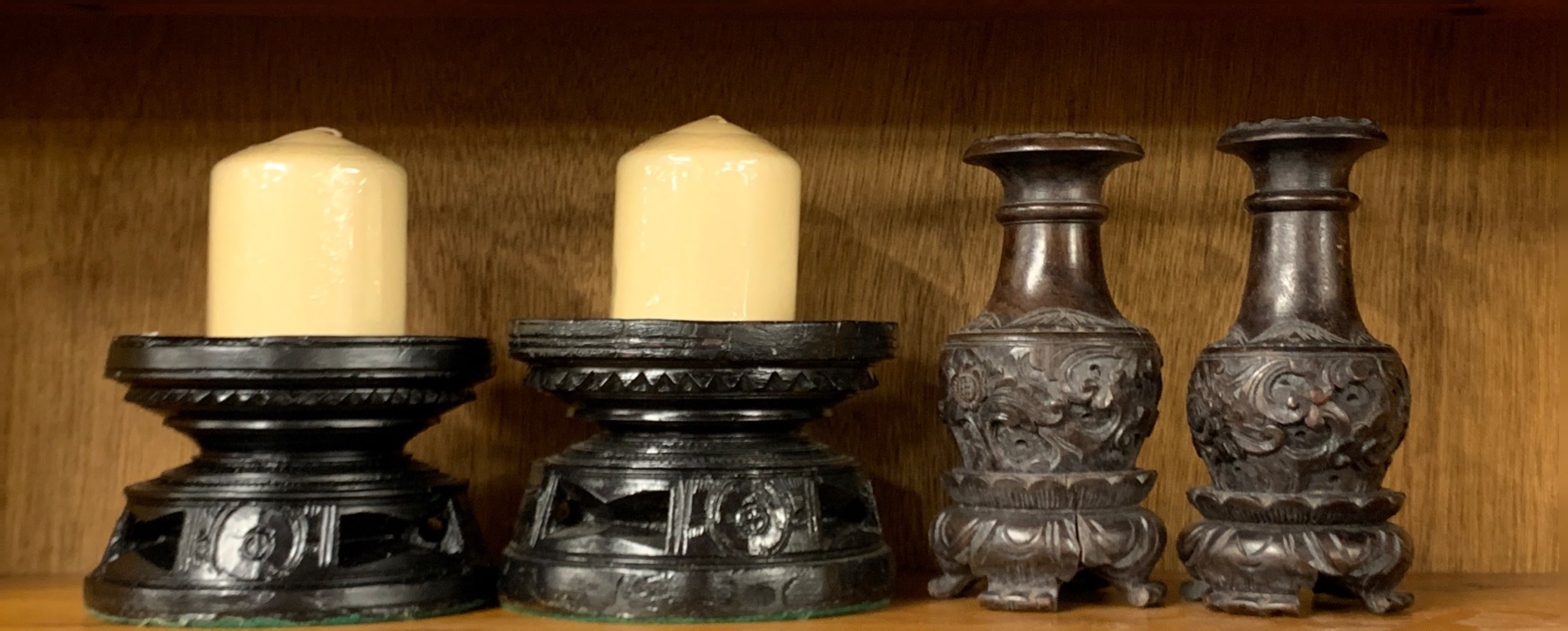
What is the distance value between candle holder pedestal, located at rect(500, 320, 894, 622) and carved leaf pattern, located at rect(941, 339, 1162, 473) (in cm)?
7

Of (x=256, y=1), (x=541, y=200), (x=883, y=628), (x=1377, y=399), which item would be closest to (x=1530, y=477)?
(x=1377, y=399)

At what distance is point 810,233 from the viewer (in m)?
1.05

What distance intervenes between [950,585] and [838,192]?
301mm

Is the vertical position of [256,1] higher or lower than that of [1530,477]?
higher

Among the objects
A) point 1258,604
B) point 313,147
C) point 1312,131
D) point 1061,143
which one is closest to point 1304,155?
point 1312,131

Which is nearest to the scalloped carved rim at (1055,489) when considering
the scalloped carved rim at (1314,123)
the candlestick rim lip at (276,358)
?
the scalloped carved rim at (1314,123)

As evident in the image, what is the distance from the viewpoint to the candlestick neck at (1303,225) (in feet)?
2.70

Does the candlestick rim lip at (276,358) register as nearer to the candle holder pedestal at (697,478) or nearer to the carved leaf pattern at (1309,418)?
the candle holder pedestal at (697,478)

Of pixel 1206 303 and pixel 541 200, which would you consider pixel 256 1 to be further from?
pixel 1206 303

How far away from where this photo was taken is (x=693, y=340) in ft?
2.63

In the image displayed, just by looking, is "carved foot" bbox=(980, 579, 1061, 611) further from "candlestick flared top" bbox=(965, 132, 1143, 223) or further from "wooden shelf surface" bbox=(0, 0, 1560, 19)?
"wooden shelf surface" bbox=(0, 0, 1560, 19)

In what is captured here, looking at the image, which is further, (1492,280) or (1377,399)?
(1492,280)

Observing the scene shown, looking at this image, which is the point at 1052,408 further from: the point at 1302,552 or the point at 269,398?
the point at 269,398

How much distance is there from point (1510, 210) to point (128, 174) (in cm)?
95
